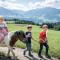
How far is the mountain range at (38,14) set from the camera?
10.3 meters

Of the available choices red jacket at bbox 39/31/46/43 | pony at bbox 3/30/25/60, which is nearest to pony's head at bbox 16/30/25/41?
pony at bbox 3/30/25/60

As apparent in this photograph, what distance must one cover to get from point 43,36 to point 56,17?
1.35 metres

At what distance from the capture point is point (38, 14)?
10.6 meters

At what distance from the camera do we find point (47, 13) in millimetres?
10805

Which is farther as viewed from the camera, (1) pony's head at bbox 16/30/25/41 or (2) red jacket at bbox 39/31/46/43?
(2) red jacket at bbox 39/31/46/43

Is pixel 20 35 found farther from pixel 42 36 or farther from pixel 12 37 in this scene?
pixel 42 36

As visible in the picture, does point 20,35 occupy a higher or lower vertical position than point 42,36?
higher

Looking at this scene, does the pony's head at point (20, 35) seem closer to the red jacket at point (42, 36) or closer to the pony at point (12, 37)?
the pony at point (12, 37)

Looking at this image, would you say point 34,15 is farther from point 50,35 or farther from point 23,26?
point 50,35

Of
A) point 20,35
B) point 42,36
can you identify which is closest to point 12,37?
point 20,35

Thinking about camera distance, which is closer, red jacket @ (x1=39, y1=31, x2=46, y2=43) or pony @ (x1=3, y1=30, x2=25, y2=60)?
pony @ (x1=3, y1=30, x2=25, y2=60)

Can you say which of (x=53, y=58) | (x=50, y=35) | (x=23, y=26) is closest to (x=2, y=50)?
(x=23, y=26)

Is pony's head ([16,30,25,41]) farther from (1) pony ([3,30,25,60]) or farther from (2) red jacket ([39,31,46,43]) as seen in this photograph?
(2) red jacket ([39,31,46,43])

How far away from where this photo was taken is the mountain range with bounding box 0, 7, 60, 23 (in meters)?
10.3
